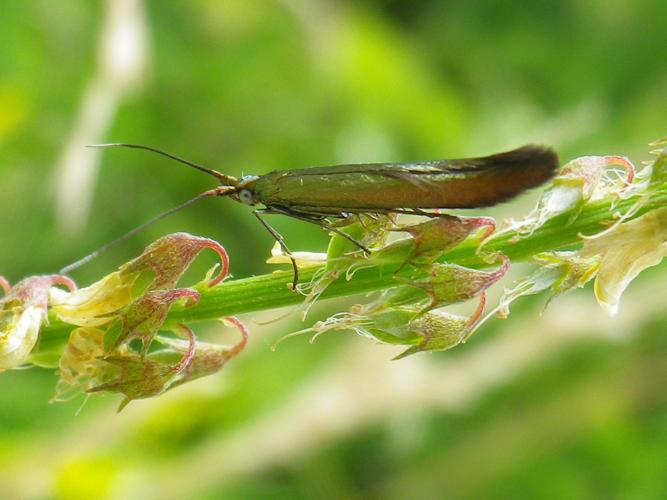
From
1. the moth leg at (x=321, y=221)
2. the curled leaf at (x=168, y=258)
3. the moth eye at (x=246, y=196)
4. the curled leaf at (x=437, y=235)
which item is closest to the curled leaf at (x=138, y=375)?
the curled leaf at (x=168, y=258)

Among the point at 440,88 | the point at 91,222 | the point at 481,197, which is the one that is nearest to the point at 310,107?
the point at 440,88

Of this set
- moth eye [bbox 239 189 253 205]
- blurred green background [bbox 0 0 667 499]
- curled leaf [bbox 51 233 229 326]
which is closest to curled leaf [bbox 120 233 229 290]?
curled leaf [bbox 51 233 229 326]

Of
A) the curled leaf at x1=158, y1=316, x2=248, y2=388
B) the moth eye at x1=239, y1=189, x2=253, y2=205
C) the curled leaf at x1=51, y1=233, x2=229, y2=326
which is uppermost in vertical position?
the moth eye at x1=239, y1=189, x2=253, y2=205

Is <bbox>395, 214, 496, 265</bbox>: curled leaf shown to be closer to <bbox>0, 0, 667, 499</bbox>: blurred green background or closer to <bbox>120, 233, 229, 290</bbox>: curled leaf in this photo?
<bbox>120, 233, 229, 290</bbox>: curled leaf

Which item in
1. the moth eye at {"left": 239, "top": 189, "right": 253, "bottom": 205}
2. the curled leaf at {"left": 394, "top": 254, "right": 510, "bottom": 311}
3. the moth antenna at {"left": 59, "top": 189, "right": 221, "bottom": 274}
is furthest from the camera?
the moth eye at {"left": 239, "top": 189, "right": 253, "bottom": 205}

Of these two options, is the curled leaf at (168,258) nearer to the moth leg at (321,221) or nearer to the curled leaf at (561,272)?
the moth leg at (321,221)

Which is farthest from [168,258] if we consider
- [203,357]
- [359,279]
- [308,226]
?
[308,226]

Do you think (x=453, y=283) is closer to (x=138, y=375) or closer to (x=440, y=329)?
(x=440, y=329)
